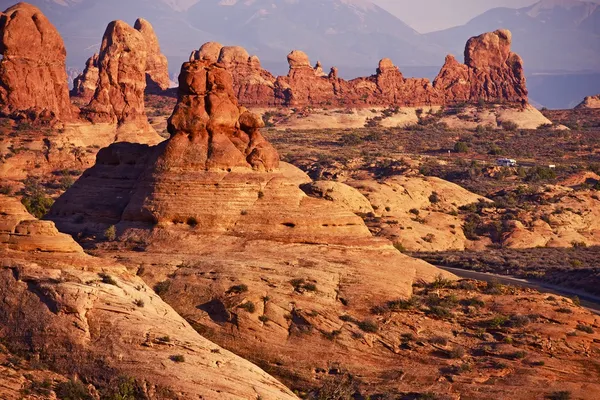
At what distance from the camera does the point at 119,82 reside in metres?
103

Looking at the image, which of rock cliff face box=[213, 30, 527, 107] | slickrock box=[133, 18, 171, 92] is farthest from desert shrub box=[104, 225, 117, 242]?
slickrock box=[133, 18, 171, 92]

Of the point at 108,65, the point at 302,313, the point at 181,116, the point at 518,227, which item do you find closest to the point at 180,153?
the point at 181,116

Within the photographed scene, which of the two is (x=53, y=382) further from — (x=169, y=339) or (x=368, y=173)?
(x=368, y=173)

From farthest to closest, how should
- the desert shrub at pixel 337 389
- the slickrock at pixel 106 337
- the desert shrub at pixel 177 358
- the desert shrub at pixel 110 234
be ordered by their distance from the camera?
the desert shrub at pixel 110 234, the desert shrub at pixel 337 389, the desert shrub at pixel 177 358, the slickrock at pixel 106 337

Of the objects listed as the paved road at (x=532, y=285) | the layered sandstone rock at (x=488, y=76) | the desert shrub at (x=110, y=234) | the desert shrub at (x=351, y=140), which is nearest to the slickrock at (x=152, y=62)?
the desert shrub at (x=351, y=140)

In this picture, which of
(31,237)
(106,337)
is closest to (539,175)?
(31,237)

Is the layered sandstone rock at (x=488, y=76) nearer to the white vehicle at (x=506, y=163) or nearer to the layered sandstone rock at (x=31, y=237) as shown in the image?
the white vehicle at (x=506, y=163)

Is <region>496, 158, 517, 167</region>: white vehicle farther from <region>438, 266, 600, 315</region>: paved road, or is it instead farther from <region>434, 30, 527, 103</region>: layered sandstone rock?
<region>438, 266, 600, 315</region>: paved road

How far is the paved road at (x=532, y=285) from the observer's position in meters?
49.3

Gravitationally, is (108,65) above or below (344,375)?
above

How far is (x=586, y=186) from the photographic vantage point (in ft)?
315

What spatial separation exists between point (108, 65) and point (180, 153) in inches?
2526

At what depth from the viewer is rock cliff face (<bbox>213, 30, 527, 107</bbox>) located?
15550 centimetres

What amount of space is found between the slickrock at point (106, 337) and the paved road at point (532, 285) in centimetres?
2458
